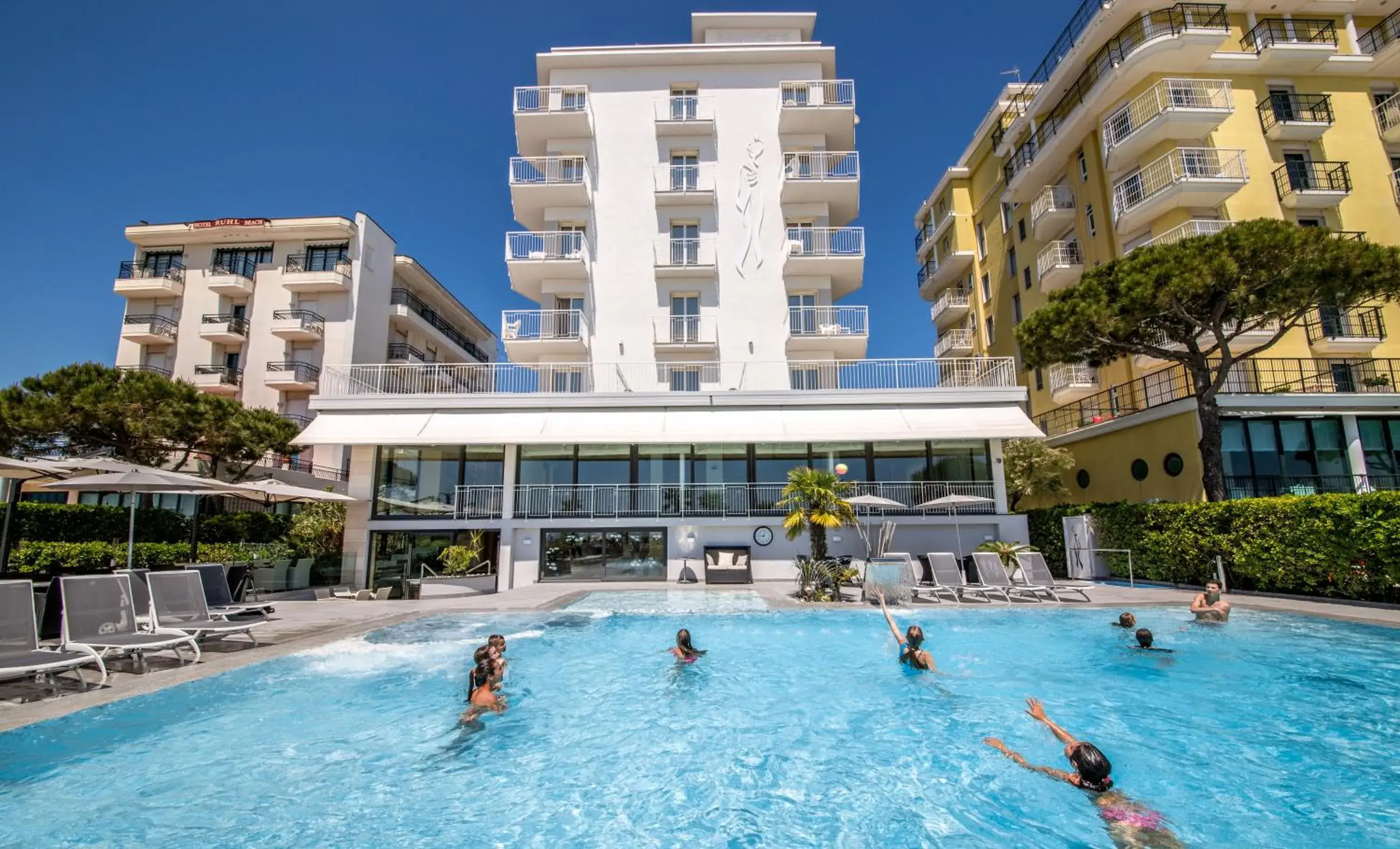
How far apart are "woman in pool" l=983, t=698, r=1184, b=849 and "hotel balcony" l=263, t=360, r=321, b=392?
115 ft

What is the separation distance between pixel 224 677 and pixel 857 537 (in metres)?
15.5

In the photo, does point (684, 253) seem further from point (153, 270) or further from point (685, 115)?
point (153, 270)

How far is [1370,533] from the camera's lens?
11570 millimetres

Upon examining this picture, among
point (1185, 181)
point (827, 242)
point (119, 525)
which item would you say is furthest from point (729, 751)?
point (1185, 181)

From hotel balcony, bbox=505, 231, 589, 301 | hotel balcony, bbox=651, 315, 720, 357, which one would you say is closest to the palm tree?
hotel balcony, bbox=651, 315, 720, 357

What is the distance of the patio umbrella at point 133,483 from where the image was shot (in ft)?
33.9

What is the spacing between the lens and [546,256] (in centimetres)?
2425

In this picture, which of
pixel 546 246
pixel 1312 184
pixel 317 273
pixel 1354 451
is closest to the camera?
pixel 1354 451

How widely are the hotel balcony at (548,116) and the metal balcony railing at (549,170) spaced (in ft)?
3.01

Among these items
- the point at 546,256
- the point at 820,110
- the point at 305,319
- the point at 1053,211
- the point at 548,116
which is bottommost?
the point at 546,256

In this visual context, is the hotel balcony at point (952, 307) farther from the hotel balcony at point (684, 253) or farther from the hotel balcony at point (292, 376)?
the hotel balcony at point (292, 376)

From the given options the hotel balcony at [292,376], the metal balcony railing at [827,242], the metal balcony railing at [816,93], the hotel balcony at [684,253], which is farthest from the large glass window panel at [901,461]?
the hotel balcony at [292,376]

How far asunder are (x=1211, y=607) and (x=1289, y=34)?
2472cm

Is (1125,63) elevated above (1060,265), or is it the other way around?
(1125,63)
